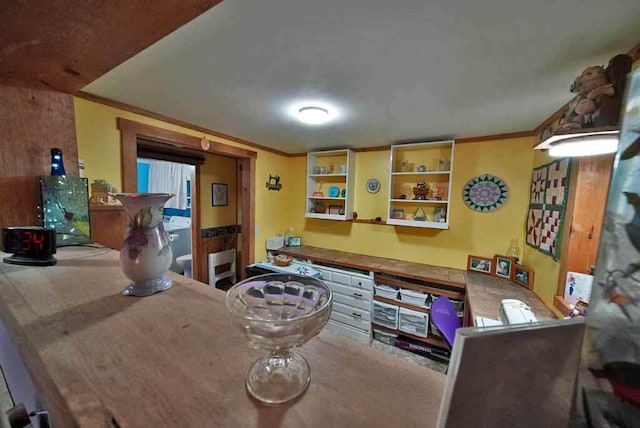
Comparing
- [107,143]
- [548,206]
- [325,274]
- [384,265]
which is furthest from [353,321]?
[107,143]

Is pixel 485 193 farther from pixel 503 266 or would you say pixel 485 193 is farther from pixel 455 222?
pixel 503 266

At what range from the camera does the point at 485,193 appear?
2447mm

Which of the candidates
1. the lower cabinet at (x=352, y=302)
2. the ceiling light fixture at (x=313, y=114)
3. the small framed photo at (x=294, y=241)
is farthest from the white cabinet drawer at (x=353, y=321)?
the ceiling light fixture at (x=313, y=114)

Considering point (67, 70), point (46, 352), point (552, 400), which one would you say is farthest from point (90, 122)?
point (552, 400)

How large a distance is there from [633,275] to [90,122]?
237 centimetres

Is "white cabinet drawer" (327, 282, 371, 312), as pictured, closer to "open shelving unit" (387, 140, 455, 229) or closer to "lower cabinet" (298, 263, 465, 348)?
"lower cabinet" (298, 263, 465, 348)

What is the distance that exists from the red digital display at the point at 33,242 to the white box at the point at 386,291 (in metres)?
2.43

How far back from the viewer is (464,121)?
6.40 ft

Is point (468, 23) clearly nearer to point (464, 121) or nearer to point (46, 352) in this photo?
point (464, 121)

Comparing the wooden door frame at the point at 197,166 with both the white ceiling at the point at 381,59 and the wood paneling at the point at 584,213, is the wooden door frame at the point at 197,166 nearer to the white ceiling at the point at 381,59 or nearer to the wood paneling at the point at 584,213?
the white ceiling at the point at 381,59

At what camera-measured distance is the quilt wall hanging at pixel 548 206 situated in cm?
161

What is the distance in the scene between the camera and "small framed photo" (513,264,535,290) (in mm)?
2031

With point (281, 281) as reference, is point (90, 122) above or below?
above

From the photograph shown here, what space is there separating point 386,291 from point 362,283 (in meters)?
0.25
